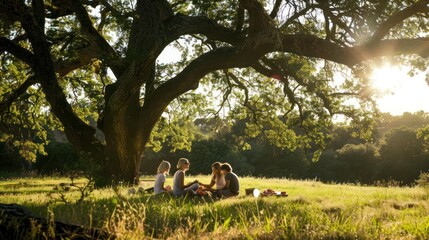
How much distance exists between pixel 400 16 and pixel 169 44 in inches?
295

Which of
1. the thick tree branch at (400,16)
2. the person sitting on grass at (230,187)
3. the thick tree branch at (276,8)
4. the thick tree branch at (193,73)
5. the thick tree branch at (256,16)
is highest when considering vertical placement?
the thick tree branch at (276,8)

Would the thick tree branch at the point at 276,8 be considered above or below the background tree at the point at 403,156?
above

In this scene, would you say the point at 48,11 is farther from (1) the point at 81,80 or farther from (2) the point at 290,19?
(2) the point at 290,19

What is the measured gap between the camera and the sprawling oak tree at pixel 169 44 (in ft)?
40.1

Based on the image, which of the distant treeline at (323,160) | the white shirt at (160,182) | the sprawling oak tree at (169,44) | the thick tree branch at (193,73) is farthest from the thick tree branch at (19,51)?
the distant treeline at (323,160)

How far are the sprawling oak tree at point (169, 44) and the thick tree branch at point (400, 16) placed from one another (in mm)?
26

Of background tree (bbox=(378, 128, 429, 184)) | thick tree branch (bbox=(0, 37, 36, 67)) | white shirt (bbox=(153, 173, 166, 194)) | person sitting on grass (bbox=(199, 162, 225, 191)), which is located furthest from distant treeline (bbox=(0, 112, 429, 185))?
white shirt (bbox=(153, 173, 166, 194))

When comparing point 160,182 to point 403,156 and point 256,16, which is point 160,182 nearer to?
point 256,16

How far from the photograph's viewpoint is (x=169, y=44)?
14602 millimetres

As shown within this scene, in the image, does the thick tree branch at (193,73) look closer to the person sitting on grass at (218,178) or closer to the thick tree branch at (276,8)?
the thick tree branch at (276,8)

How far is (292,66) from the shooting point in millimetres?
17281

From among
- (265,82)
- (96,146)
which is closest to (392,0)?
(265,82)

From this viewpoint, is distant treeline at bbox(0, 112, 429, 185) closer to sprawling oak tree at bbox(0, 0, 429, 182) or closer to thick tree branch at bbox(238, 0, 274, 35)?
sprawling oak tree at bbox(0, 0, 429, 182)

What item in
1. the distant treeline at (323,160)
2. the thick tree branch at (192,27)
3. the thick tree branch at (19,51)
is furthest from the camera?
the distant treeline at (323,160)
